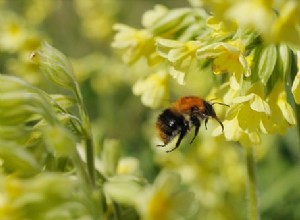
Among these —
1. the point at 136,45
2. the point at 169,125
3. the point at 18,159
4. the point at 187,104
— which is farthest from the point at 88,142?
the point at 136,45

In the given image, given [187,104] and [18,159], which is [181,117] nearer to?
[187,104]

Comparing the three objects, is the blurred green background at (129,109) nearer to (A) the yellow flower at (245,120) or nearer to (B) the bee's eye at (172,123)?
(B) the bee's eye at (172,123)

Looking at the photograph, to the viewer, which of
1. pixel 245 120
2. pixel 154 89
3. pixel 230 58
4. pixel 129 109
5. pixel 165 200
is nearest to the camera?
pixel 165 200

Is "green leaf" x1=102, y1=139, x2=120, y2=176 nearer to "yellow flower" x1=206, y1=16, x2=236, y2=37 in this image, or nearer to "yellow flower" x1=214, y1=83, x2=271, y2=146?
"yellow flower" x1=214, y1=83, x2=271, y2=146

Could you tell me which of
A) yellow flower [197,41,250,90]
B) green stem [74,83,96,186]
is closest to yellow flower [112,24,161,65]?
yellow flower [197,41,250,90]

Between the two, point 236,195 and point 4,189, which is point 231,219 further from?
point 4,189

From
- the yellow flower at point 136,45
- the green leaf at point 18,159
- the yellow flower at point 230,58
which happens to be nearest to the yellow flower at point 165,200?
the green leaf at point 18,159

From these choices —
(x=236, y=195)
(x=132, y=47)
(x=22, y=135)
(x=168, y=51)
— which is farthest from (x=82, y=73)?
(x=22, y=135)
